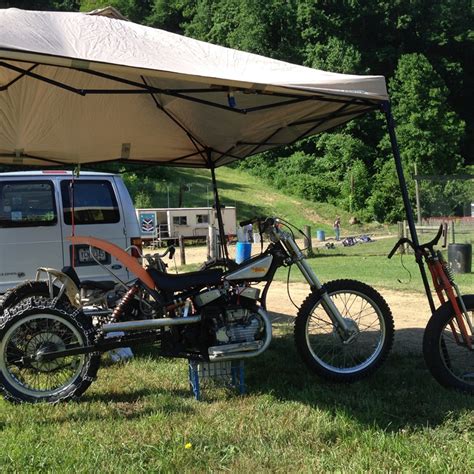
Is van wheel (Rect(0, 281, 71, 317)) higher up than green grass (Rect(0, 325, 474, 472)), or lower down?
higher up

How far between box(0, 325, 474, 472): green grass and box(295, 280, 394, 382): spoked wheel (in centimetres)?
14

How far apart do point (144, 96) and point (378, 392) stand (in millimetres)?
3698

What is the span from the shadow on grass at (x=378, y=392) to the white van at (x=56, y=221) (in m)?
2.40

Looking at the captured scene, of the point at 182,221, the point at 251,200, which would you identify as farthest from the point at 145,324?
the point at 251,200

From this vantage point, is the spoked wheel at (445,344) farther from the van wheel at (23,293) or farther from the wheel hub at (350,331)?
the van wheel at (23,293)

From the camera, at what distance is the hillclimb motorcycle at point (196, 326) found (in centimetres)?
414

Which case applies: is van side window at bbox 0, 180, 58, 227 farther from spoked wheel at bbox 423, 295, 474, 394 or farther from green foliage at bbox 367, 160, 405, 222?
green foliage at bbox 367, 160, 405, 222

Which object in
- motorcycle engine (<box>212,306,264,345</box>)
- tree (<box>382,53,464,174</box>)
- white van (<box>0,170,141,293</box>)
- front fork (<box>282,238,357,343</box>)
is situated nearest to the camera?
motorcycle engine (<box>212,306,264,345</box>)

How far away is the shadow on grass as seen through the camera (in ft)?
12.6

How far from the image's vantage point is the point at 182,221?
28.8 meters

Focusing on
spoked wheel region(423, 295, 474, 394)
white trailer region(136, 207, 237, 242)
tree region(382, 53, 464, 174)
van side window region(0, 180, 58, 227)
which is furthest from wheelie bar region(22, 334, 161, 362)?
tree region(382, 53, 464, 174)

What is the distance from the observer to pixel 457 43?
59156 mm

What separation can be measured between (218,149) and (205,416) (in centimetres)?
407

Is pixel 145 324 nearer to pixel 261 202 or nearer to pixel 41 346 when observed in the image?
pixel 41 346
